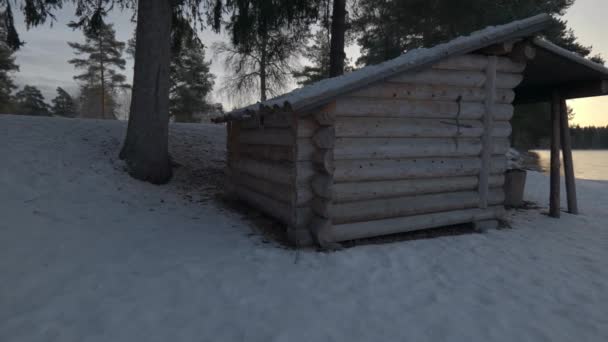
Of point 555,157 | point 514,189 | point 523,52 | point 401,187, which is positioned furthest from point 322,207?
point 555,157

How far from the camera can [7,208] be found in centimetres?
510

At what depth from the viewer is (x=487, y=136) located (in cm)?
567

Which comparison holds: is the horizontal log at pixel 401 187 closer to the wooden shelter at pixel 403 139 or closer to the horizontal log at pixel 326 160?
the wooden shelter at pixel 403 139

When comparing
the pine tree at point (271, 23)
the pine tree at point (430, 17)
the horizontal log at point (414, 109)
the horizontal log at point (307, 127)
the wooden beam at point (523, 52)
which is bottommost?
the horizontal log at point (307, 127)

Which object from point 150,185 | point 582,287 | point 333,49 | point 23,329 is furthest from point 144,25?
point 582,287

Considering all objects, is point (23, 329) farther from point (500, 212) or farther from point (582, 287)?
point (500, 212)

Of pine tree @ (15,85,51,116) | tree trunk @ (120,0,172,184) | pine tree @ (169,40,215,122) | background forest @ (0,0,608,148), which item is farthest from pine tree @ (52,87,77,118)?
tree trunk @ (120,0,172,184)

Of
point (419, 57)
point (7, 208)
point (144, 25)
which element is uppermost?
point (144, 25)

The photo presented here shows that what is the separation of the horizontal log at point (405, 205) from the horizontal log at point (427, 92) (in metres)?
1.55

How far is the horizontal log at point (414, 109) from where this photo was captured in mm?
4727

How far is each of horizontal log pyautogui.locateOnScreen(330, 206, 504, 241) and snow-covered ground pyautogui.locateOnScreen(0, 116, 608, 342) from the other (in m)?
0.24

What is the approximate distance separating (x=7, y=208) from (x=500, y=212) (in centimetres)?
808

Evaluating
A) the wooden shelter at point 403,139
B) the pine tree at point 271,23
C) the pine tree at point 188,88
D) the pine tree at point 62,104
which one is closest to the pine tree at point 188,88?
the pine tree at point 188,88

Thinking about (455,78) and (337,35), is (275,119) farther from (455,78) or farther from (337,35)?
(337,35)
